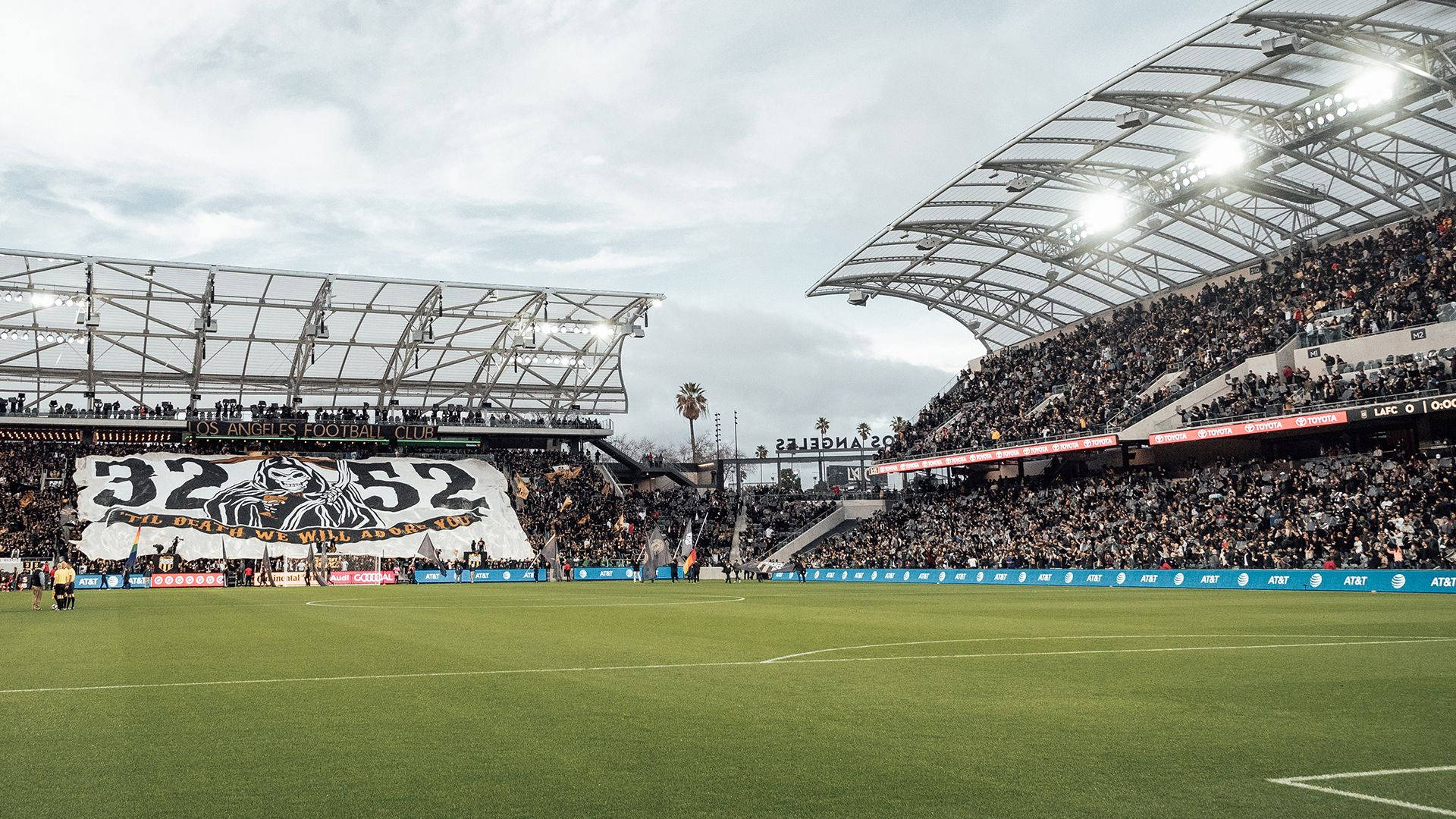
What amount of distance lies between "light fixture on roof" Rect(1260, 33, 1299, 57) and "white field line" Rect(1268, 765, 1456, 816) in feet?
99.8

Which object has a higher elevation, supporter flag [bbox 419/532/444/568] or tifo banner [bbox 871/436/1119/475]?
tifo banner [bbox 871/436/1119/475]

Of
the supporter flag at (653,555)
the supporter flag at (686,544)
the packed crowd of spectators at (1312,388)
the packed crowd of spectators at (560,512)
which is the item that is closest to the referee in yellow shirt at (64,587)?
the packed crowd of spectators at (560,512)

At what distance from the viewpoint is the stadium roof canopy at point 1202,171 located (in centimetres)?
3350

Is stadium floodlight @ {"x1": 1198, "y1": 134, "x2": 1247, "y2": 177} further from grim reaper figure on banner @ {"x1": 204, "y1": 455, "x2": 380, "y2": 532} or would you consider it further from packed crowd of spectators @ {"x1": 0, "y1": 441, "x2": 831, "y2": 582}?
grim reaper figure on banner @ {"x1": 204, "y1": 455, "x2": 380, "y2": 532}

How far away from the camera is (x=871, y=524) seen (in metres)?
64.1

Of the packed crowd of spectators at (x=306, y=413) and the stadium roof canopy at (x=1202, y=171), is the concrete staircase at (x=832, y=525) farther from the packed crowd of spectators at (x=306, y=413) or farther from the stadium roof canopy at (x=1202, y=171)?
the packed crowd of spectators at (x=306, y=413)

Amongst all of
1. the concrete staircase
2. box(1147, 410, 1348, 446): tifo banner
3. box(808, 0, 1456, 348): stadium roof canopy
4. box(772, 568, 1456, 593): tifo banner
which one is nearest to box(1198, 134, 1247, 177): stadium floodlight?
box(808, 0, 1456, 348): stadium roof canopy

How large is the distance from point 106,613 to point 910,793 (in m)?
27.3

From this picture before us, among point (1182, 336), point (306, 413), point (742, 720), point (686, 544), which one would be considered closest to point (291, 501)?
point (306, 413)

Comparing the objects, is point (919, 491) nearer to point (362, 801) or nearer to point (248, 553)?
point (248, 553)

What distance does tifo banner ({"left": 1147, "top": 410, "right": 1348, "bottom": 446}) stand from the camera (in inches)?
1587

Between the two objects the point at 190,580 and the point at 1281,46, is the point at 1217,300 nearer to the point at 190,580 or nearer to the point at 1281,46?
the point at 1281,46

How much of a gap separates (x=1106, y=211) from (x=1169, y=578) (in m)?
16.4

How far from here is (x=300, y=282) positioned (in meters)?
61.0
